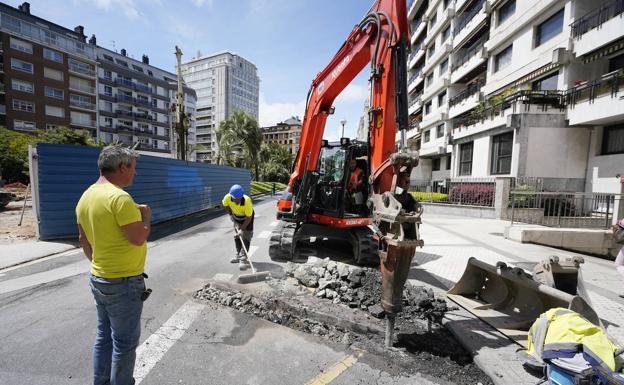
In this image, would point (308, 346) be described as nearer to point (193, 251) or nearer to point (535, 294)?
point (535, 294)

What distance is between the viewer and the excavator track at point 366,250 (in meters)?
5.61

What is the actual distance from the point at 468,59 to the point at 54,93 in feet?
164

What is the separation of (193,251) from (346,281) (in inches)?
168

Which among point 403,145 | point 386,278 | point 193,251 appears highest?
point 403,145

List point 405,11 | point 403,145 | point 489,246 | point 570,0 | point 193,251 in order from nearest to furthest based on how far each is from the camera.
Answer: point 403,145
point 405,11
point 193,251
point 489,246
point 570,0

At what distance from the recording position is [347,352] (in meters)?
2.92

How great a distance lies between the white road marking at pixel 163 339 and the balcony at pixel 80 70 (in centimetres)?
5257

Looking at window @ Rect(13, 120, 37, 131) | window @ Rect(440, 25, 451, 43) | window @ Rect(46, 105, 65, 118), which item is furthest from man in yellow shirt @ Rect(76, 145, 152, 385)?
window @ Rect(46, 105, 65, 118)

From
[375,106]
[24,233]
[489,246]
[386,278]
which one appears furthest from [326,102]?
[24,233]

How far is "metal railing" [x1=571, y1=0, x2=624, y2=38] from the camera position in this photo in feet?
35.9

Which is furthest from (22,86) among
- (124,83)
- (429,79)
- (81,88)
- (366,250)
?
(366,250)

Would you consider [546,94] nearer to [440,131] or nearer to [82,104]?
[440,131]

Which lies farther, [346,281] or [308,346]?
[346,281]

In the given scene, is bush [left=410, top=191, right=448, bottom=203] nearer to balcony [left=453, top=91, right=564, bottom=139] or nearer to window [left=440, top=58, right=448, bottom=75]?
balcony [left=453, top=91, right=564, bottom=139]
